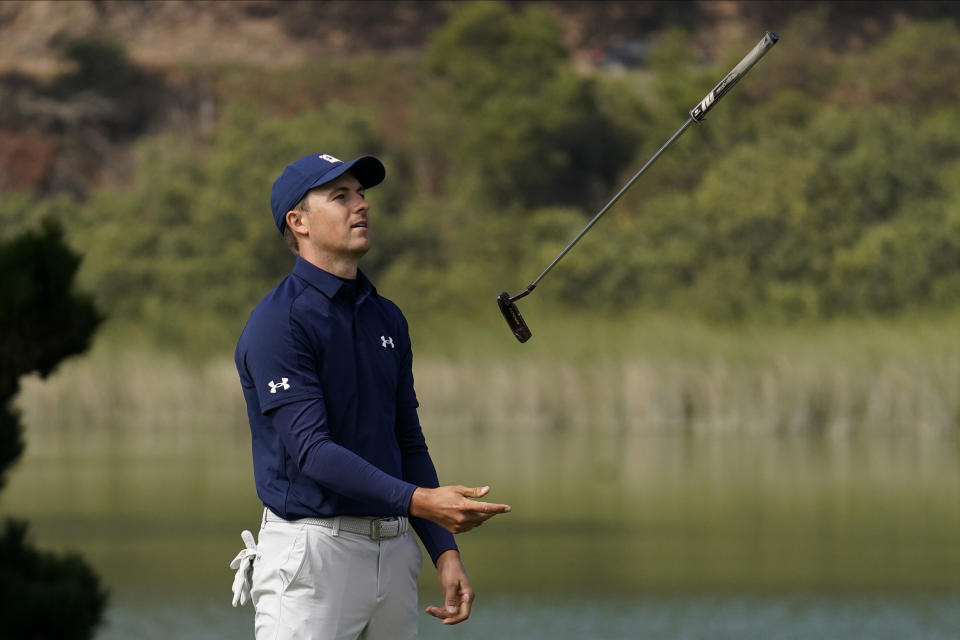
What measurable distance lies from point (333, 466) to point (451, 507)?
→ 0.20 m

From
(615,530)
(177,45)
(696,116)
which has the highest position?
(177,45)

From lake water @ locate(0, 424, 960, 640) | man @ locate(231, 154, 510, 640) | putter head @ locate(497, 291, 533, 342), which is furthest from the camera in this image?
lake water @ locate(0, 424, 960, 640)

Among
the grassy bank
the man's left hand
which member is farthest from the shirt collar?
the grassy bank

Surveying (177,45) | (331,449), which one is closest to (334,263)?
(331,449)

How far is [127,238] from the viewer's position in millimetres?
36625

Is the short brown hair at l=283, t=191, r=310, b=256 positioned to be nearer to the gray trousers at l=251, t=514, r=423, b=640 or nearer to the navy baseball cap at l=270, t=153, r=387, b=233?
the navy baseball cap at l=270, t=153, r=387, b=233

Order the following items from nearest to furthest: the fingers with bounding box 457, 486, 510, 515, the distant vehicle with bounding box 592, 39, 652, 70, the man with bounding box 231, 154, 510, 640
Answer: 1. the fingers with bounding box 457, 486, 510, 515
2. the man with bounding box 231, 154, 510, 640
3. the distant vehicle with bounding box 592, 39, 652, 70

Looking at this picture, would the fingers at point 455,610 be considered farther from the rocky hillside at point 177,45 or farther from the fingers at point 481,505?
the rocky hillside at point 177,45

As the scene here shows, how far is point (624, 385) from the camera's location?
22.6m

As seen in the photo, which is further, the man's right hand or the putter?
the putter

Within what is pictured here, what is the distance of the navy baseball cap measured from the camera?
3582 millimetres

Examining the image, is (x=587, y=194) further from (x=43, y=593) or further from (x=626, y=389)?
(x=43, y=593)

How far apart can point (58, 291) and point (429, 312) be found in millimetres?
29393

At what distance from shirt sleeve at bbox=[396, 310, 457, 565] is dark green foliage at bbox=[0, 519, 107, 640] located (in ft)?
8.38
